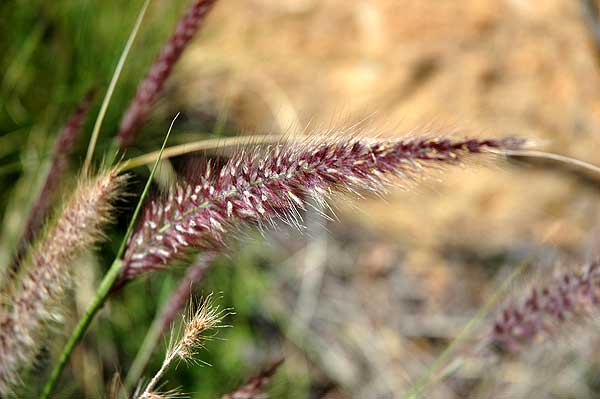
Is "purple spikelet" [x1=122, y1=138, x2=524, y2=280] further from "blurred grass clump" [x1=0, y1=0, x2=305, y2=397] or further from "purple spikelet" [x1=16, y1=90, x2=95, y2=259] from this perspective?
"blurred grass clump" [x1=0, y1=0, x2=305, y2=397]

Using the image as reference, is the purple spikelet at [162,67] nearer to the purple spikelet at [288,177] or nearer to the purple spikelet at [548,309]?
the purple spikelet at [288,177]

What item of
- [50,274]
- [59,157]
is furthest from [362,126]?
[50,274]

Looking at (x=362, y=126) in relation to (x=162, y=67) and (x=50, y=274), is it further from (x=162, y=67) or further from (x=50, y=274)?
(x=50, y=274)

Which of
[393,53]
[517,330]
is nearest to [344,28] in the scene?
[393,53]

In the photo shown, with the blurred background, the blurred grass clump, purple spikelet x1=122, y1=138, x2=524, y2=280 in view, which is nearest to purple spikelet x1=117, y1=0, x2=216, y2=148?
purple spikelet x1=122, y1=138, x2=524, y2=280

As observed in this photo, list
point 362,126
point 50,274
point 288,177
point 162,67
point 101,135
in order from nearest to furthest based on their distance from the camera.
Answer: point 288,177
point 50,274
point 162,67
point 362,126
point 101,135

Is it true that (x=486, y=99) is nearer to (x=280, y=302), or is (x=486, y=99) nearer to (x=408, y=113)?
(x=408, y=113)
